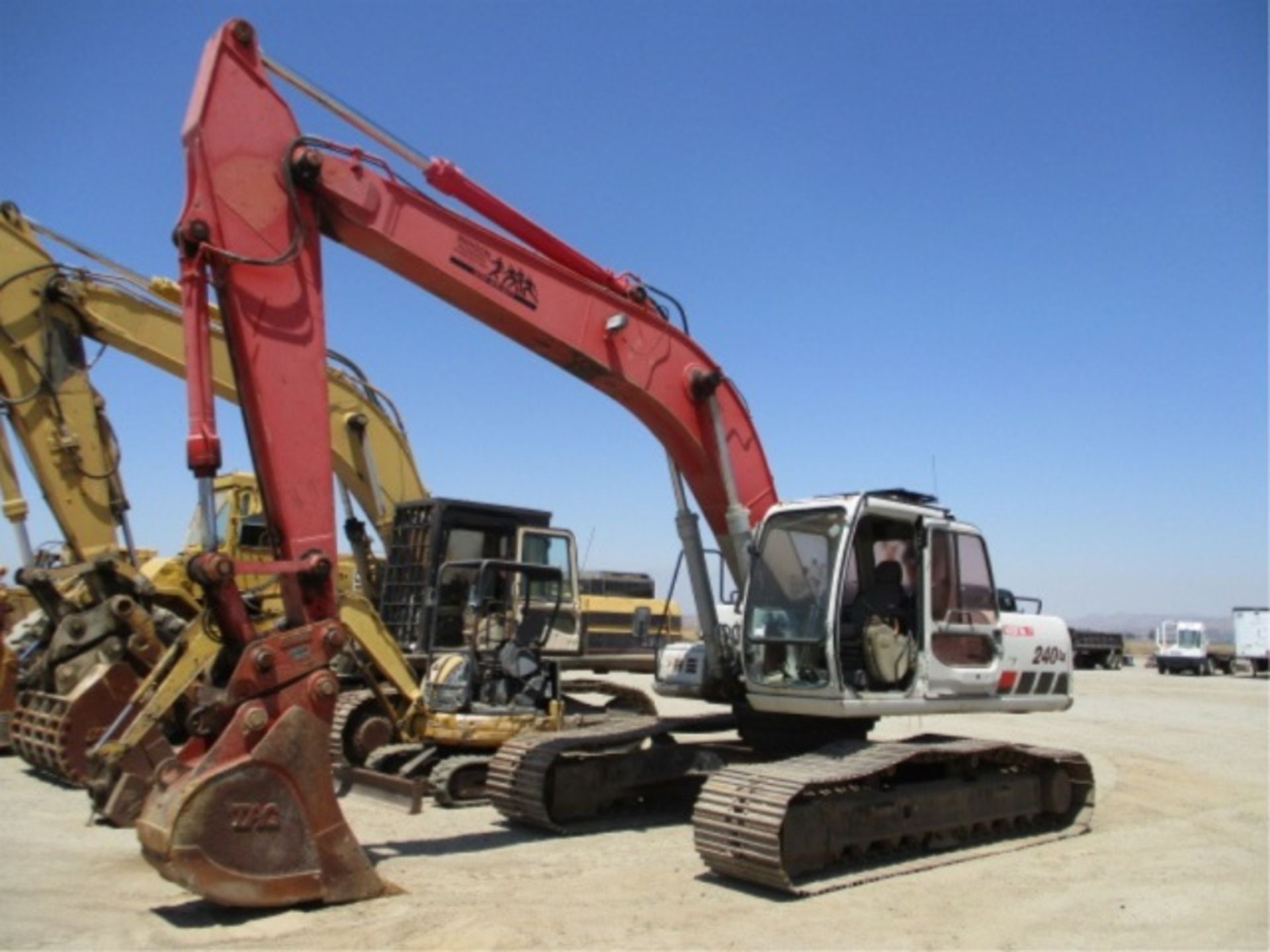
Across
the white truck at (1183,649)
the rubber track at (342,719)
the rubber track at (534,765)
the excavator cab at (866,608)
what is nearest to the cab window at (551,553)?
the rubber track at (342,719)

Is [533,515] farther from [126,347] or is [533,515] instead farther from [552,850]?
[552,850]

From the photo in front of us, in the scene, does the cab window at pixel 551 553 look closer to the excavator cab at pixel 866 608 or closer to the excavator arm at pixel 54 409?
the excavator arm at pixel 54 409

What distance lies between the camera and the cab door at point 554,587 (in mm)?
12422

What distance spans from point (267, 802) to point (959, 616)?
5.42 meters

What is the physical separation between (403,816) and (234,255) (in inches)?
195

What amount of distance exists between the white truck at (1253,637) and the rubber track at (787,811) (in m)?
42.4

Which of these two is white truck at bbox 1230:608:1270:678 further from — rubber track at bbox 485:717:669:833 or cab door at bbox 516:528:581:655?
rubber track at bbox 485:717:669:833

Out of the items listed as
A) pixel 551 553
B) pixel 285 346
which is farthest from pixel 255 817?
pixel 551 553

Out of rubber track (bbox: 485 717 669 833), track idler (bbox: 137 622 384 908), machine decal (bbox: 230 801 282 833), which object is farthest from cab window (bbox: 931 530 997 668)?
machine decal (bbox: 230 801 282 833)

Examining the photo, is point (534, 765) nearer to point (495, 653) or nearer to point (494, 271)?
→ point (495, 653)

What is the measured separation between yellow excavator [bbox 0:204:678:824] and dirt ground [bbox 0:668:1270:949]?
0.61 metres

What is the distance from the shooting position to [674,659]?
9742 mm

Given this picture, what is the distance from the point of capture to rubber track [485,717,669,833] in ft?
28.9

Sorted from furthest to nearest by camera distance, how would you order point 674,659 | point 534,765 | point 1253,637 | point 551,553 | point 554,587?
1. point 1253,637
2. point 551,553
3. point 554,587
4. point 674,659
5. point 534,765
